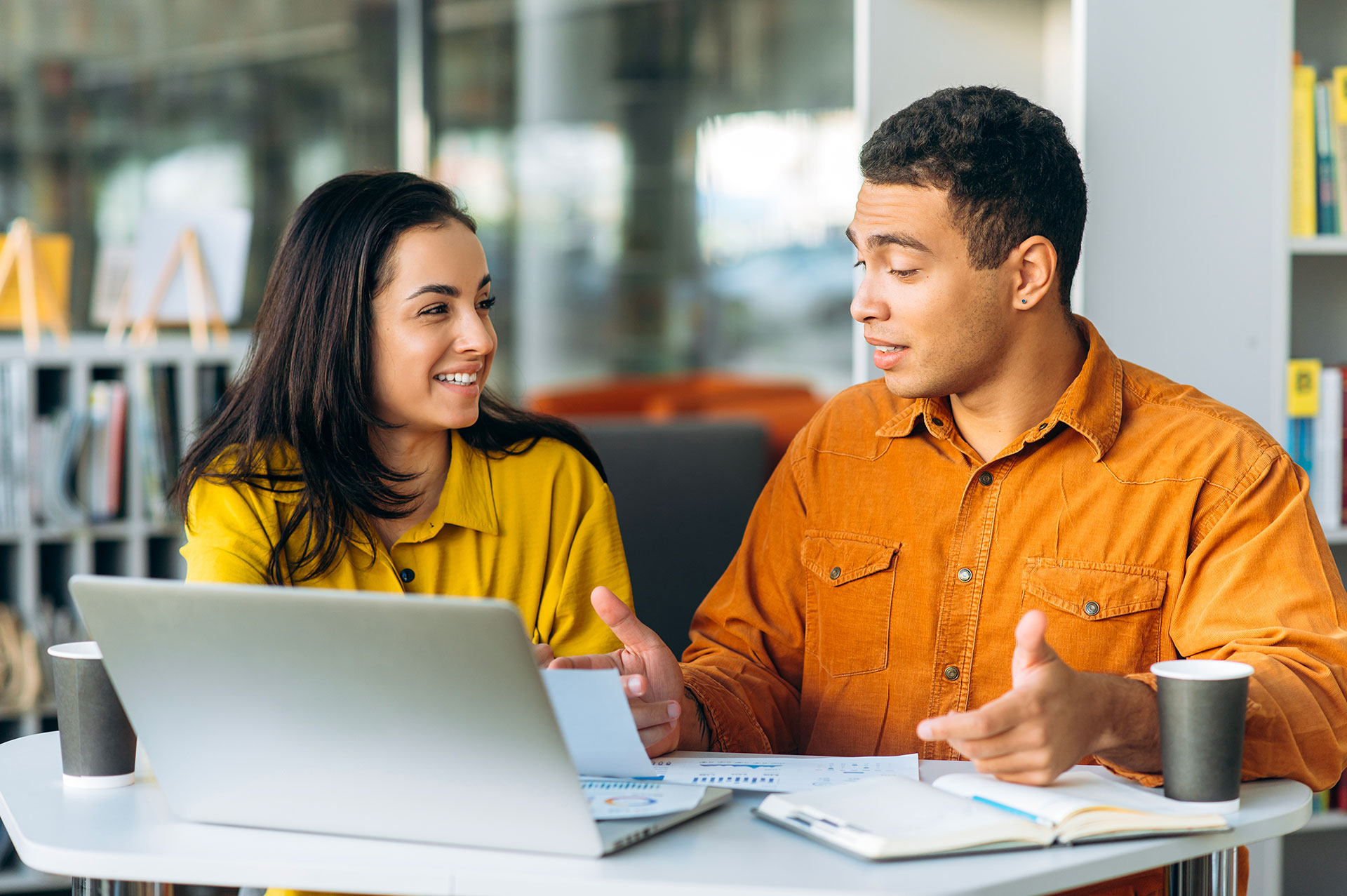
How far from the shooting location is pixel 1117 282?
2.05 metres

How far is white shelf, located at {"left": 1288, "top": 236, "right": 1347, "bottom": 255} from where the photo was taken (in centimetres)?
218

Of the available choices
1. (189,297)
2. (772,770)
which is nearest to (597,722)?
(772,770)

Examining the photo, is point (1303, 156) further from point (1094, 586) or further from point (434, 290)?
point (434, 290)

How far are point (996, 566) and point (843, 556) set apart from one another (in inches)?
7.3

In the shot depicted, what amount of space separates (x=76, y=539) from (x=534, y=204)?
4014mm

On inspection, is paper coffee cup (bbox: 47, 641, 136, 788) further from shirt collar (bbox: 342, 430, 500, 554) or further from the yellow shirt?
shirt collar (bbox: 342, 430, 500, 554)

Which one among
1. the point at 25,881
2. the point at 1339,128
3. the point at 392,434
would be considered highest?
the point at 1339,128

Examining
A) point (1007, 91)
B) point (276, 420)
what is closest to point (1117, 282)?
point (1007, 91)

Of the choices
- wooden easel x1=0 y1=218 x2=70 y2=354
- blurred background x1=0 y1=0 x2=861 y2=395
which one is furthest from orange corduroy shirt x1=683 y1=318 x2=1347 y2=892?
blurred background x1=0 y1=0 x2=861 y2=395

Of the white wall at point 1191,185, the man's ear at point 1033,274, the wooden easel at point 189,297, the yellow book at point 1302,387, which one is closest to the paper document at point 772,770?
the man's ear at point 1033,274

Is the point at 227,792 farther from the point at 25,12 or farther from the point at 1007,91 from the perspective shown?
the point at 25,12

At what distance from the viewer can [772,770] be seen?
1146 millimetres

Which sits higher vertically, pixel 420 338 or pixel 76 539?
pixel 420 338

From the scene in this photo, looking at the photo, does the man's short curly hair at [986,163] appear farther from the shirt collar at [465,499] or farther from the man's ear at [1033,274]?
the shirt collar at [465,499]
